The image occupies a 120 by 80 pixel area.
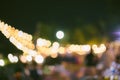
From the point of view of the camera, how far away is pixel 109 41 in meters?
14.8

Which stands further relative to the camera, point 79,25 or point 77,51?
point 79,25

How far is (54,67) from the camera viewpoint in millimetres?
12898

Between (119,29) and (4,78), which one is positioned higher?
(119,29)

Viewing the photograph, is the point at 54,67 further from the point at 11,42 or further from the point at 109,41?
the point at 11,42

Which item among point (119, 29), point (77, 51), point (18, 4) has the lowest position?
point (18, 4)

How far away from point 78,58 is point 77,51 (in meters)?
0.99

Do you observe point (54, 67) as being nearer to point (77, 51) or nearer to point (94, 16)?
point (77, 51)

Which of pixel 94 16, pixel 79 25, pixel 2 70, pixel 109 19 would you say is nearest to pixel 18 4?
pixel 2 70

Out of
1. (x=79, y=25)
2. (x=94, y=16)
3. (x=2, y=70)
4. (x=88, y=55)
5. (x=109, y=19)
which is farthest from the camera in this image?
(x=109, y=19)

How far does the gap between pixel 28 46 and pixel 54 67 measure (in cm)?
602

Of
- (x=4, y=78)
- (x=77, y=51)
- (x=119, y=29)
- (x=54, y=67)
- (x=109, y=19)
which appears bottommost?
(x=4, y=78)

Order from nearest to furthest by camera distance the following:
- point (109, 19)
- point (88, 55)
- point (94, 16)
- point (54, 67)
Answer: point (54, 67)
point (88, 55)
point (94, 16)
point (109, 19)

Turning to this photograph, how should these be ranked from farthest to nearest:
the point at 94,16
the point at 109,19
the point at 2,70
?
1. the point at 109,19
2. the point at 94,16
3. the point at 2,70

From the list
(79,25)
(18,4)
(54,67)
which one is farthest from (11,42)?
(79,25)
